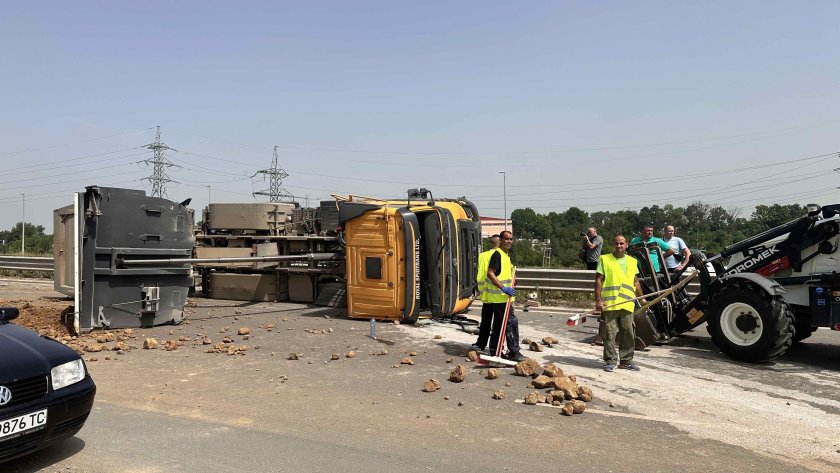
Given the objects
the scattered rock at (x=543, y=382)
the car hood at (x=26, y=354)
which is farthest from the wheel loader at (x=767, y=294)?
the car hood at (x=26, y=354)

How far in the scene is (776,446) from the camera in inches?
168

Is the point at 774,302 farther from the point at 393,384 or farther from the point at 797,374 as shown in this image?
the point at 393,384

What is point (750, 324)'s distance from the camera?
277 inches

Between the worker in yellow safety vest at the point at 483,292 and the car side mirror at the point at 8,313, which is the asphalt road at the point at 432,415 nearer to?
the worker in yellow safety vest at the point at 483,292

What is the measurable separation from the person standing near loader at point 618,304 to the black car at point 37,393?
5.39m

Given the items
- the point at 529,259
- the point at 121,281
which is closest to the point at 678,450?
the point at 121,281

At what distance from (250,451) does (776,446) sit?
402 centimetres

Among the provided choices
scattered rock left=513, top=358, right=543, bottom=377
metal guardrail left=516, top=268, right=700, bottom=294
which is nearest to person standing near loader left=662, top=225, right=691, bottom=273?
metal guardrail left=516, top=268, right=700, bottom=294

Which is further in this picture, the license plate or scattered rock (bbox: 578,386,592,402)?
scattered rock (bbox: 578,386,592,402)

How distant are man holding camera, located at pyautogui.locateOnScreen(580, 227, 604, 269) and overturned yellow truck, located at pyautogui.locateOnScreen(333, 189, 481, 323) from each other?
9.64ft

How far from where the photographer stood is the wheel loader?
22.3 feet

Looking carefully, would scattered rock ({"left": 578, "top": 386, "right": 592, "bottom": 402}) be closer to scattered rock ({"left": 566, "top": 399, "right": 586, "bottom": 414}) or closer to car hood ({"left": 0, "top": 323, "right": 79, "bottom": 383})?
scattered rock ({"left": 566, "top": 399, "right": 586, "bottom": 414})

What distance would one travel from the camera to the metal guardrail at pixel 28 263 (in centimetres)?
1925

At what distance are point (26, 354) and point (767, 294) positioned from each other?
300 inches
